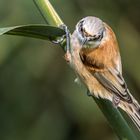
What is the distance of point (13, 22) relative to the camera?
3.67 m

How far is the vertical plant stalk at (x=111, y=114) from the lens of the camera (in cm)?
194

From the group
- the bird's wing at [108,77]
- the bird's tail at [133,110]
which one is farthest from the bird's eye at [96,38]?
the bird's tail at [133,110]

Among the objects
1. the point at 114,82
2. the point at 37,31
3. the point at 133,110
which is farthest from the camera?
the point at 114,82

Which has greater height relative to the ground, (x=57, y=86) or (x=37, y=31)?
(x=37, y=31)

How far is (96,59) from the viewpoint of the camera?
3.13 meters

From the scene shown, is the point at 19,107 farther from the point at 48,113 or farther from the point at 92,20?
the point at 92,20

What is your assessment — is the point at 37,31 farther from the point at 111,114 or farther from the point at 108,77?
the point at 108,77

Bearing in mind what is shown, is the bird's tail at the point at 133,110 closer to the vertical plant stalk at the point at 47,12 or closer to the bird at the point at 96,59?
the bird at the point at 96,59

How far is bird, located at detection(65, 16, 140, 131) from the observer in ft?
9.75

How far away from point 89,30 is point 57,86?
3.34ft

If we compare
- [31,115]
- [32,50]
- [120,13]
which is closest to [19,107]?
[31,115]

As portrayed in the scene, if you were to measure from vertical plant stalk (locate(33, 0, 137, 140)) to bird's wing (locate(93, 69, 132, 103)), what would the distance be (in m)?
0.65

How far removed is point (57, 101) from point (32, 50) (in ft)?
1.43

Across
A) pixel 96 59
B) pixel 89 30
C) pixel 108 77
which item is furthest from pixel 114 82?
pixel 89 30
